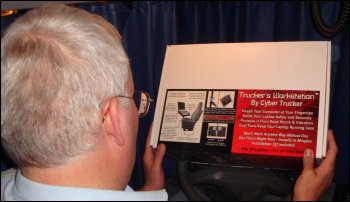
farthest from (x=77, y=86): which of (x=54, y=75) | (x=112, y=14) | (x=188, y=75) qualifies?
(x=112, y=14)

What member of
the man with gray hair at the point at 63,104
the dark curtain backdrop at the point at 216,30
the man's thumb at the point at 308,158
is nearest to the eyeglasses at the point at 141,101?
the man with gray hair at the point at 63,104

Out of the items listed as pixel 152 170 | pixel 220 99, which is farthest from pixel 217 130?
pixel 152 170

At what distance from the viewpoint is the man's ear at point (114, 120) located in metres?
0.64

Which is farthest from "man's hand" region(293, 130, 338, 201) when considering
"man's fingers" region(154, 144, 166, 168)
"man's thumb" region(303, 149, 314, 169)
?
"man's fingers" region(154, 144, 166, 168)

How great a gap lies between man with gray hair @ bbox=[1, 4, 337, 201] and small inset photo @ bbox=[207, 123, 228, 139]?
31cm

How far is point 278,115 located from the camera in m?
0.88

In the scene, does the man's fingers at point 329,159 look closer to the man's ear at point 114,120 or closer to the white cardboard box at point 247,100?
the white cardboard box at point 247,100

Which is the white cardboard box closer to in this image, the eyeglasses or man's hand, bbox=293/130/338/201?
man's hand, bbox=293/130/338/201

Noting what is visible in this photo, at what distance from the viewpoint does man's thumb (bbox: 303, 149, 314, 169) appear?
82cm

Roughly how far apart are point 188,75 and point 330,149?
44 centimetres

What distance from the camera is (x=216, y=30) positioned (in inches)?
59.6

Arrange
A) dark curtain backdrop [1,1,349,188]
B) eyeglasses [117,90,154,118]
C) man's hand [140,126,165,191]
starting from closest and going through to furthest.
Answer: eyeglasses [117,90,154,118] < man's hand [140,126,165,191] < dark curtain backdrop [1,1,349,188]

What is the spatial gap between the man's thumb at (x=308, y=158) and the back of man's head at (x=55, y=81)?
1.60 ft

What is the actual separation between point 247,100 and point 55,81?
55 centimetres
